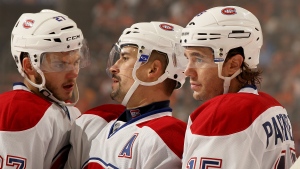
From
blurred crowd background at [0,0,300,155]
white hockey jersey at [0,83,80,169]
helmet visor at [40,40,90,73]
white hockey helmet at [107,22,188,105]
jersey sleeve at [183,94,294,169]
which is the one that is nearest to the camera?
jersey sleeve at [183,94,294,169]

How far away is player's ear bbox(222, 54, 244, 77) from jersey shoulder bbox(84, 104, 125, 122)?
0.74 m

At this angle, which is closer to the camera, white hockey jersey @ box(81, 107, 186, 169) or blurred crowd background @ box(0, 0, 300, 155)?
white hockey jersey @ box(81, 107, 186, 169)

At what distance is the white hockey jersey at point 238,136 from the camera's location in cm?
207

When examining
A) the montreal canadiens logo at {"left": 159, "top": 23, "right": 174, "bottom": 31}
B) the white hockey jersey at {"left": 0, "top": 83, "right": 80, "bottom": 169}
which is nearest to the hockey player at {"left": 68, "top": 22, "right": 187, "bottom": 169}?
the montreal canadiens logo at {"left": 159, "top": 23, "right": 174, "bottom": 31}

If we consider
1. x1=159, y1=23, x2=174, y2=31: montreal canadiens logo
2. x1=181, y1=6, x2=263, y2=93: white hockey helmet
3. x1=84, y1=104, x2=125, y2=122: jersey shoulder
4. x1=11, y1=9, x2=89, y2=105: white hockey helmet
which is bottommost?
x1=84, y1=104, x2=125, y2=122: jersey shoulder

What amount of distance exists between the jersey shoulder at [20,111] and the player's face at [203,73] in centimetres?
68

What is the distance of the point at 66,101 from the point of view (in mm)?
3094

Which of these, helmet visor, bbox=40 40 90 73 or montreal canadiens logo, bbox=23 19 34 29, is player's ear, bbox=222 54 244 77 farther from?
montreal canadiens logo, bbox=23 19 34 29

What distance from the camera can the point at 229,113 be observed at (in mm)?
2113

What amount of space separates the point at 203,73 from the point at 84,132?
2.27ft

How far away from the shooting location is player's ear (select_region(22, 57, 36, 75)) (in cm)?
282

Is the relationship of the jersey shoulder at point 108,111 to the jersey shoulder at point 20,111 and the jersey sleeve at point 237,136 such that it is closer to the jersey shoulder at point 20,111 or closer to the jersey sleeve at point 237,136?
the jersey shoulder at point 20,111

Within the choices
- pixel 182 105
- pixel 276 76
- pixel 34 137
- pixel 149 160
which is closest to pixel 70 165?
pixel 34 137

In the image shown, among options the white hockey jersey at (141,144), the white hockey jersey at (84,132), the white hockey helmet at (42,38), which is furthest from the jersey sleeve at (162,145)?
the white hockey helmet at (42,38)
